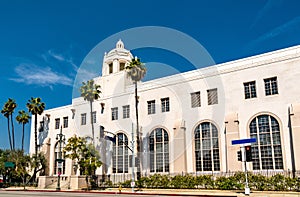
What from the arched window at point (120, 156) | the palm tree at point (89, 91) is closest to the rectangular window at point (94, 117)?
the palm tree at point (89, 91)

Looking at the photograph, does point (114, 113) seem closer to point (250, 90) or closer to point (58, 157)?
point (58, 157)

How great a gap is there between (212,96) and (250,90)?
453 centimetres

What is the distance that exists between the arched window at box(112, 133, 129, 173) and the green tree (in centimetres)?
388

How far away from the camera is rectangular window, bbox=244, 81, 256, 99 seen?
33.9 metres

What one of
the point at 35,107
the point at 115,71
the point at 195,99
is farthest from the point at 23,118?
the point at 195,99

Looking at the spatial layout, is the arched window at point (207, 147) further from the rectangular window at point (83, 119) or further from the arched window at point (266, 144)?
the rectangular window at point (83, 119)

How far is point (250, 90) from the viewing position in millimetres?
34156

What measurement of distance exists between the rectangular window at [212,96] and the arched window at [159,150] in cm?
707

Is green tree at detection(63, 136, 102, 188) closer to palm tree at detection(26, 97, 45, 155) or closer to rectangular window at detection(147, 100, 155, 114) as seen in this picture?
rectangular window at detection(147, 100, 155, 114)

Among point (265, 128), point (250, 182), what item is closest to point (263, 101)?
point (265, 128)

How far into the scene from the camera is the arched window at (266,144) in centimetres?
3105

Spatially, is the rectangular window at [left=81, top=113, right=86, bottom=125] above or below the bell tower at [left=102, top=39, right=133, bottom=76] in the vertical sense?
below

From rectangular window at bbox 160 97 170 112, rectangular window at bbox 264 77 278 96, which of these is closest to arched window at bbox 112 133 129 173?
rectangular window at bbox 160 97 170 112

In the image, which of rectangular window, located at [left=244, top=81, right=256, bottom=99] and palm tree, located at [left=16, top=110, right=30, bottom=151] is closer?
rectangular window, located at [left=244, top=81, right=256, bottom=99]
